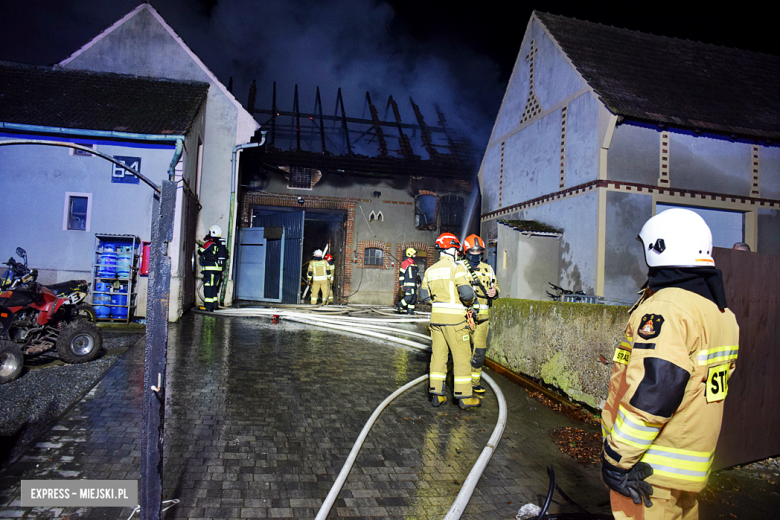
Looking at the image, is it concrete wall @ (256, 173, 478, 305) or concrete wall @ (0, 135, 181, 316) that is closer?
concrete wall @ (0, 135, 181, 316)

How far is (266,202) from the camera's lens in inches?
652

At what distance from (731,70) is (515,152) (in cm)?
713

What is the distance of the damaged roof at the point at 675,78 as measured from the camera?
450 inches

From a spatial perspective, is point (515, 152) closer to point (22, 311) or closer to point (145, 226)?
point (145, 226)

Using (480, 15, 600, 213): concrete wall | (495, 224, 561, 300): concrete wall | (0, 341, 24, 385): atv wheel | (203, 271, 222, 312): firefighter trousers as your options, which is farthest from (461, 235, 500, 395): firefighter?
(203, 271, 222, 312): firefighter trousers

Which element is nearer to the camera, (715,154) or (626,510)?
(626,510)

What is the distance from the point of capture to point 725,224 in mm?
11969

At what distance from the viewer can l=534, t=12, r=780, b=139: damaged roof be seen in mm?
11430

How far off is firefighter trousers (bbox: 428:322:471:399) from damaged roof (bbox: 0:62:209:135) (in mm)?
8300

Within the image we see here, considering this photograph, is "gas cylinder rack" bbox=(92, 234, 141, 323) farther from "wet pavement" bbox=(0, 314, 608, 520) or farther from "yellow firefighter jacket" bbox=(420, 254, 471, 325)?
"yellow firefighter jacket" bbox=(420, 254, 471, 325)

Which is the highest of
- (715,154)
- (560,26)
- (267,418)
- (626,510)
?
(560,26)

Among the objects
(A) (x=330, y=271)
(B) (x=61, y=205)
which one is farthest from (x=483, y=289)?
(A) (x=330, y=271)

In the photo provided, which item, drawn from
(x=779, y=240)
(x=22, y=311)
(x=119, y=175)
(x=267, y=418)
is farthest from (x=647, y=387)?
(x=779, y=240)

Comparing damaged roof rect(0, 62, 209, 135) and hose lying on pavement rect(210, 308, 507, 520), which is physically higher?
damaged roof rect(0, 62, 209, 135)
